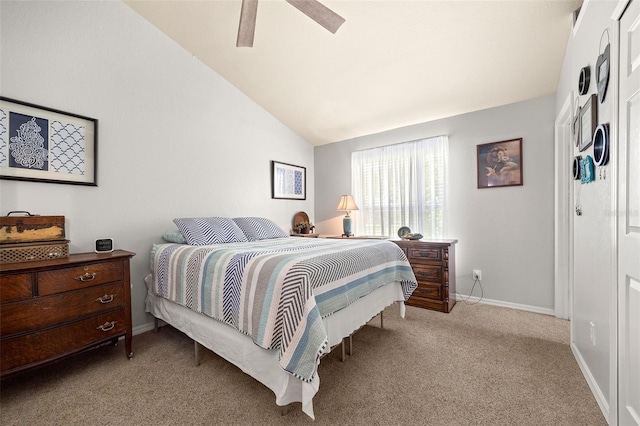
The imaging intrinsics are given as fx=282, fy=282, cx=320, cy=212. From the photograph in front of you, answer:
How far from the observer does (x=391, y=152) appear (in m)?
3.94

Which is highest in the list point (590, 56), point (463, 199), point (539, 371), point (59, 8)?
point (59, 8)

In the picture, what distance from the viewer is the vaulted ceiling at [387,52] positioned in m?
2.20

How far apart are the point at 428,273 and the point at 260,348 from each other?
222 centimetres

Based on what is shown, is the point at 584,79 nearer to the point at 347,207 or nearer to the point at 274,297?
the point at 274,297

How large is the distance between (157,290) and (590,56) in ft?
11.6

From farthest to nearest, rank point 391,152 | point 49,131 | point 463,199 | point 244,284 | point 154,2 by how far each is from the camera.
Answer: point 391,152 < point 463,199 < point 154,2 < point 49,131 < point 244,284

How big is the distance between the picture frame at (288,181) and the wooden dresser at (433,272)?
184cm

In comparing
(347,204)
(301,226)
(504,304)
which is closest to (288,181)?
(301,226)

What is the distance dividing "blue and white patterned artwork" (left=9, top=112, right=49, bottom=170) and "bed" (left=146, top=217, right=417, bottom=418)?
1.08m

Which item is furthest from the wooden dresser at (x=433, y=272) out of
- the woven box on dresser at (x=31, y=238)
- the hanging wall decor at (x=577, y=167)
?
the woven box on dresser at (x=31, y=238)

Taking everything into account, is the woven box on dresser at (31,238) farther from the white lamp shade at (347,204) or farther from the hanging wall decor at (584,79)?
the hanging wall decor at (584,79)

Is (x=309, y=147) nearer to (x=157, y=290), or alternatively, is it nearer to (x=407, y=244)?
(x=407, y=244)

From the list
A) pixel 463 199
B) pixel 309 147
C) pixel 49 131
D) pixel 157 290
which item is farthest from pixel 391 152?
pixel 49 131

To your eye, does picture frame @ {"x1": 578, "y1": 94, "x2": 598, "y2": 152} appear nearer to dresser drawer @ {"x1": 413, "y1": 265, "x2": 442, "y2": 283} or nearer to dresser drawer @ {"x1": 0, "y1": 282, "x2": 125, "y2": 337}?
dresser drawer @ {"x1": 413, "y1": 265, "x2": 442, "y2": 283}
